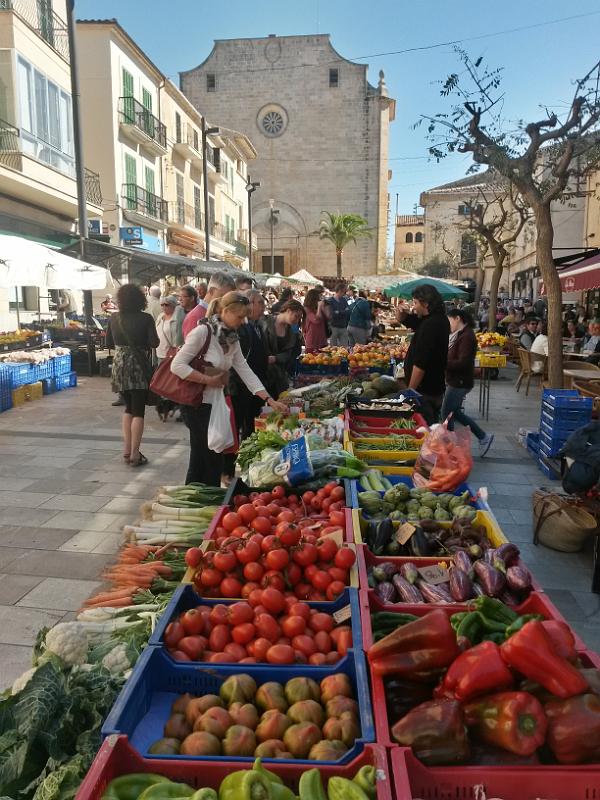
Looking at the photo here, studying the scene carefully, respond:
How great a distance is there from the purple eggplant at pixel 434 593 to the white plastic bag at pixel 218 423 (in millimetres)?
2262

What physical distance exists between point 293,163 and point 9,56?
1529 inches

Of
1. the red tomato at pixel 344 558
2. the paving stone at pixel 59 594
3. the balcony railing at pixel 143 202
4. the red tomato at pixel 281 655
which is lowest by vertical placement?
the paving stone at pixel 59 594

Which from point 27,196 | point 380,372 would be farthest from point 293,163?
point 380,372

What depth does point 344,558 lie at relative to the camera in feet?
9.14

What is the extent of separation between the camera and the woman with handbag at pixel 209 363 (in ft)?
14.9

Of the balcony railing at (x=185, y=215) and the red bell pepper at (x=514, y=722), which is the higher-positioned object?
the balcony railing at (x=185, y=215)

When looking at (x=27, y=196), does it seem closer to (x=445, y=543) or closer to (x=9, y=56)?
(x=9, y=56)

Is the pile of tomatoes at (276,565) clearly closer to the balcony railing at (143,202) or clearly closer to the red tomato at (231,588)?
the red tomato at (231,588)

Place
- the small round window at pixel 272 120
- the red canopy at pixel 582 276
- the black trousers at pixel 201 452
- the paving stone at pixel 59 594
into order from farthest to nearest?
the small round window at pixel 272 120, the red canopy at pixel 582 276, the black trousers at pixel 201 452, the paving stone at pixel 59 594

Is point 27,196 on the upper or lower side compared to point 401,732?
upper

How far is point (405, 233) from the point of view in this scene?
260ft

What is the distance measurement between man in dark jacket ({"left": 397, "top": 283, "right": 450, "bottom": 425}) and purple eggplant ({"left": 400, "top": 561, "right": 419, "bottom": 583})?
3.41 m

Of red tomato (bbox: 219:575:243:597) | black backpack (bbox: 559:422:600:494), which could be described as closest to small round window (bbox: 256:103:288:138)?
black backpack (bbox: 559:422:600:494)

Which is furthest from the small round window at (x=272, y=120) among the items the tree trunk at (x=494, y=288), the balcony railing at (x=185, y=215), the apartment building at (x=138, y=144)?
the tree trunk at (x=494, y=288)
